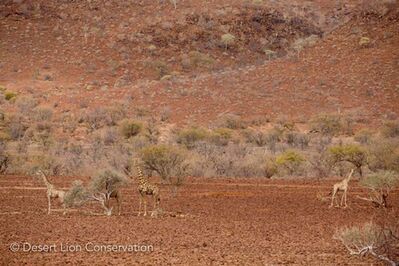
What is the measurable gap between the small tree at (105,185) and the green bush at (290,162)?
13.9m

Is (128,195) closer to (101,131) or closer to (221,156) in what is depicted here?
(221,156)

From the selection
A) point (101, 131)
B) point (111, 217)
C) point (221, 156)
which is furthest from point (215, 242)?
point (101, 131)

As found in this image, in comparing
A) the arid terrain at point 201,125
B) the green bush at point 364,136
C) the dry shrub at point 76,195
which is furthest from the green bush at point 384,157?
the dry shrub at point 76,195

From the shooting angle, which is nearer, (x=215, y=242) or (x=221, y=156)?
(x=215, y=242)

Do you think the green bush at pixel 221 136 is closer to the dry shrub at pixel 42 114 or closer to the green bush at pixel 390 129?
the green bush at pixel 390 129

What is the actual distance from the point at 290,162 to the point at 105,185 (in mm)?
14772

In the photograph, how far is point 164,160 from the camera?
2800cm

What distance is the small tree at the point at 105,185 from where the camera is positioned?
18203 millimetres

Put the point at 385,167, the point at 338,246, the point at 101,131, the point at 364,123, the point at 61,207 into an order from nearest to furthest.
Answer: the point at 338,246 → the point at 61,207 → the point at 385,167 → the point at 101,131 → the point at 364,123

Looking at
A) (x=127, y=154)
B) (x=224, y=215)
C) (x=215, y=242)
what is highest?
(x=215, y=242)

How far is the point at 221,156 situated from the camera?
3369cm

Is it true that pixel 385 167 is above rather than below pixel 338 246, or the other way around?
below

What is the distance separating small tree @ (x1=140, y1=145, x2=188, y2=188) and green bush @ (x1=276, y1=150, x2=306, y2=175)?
4.95 meters

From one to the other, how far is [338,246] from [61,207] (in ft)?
28.7
